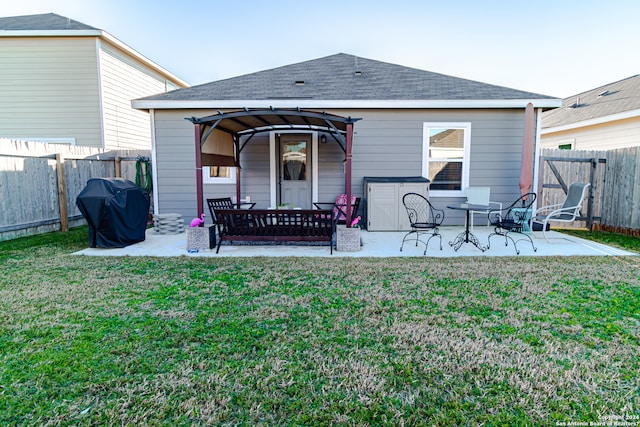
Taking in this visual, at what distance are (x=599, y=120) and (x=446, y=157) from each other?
6.33 metres

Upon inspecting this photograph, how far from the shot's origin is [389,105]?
23.7 ft

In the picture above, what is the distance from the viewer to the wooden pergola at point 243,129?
5.33 meters

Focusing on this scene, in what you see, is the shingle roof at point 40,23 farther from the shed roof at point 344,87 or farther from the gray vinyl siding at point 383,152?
the gray vinyl siding at point 383,152

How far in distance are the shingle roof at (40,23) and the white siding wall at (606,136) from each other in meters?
15.2

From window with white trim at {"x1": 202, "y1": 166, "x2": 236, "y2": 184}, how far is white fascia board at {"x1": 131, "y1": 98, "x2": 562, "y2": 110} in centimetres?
136

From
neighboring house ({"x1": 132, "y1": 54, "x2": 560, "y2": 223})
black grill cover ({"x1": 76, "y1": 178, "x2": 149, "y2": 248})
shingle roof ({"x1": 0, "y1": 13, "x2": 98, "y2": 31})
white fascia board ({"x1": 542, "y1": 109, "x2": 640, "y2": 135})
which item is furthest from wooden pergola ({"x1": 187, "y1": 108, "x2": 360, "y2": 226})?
white fascia board ({"x1": 542, "y1": 109, "x2": 640, "y2": 135})

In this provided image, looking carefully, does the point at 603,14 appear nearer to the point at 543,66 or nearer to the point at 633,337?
the point at 543,66

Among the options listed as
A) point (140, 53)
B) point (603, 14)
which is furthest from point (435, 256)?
point (140, 53)

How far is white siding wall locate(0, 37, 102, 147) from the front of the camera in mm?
9750

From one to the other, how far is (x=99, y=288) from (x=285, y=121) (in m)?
4.26

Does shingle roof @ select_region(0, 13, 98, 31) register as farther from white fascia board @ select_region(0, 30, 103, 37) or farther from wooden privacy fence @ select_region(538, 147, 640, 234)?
wooden privacy fence @ select_region(538, 147, 640, 234)

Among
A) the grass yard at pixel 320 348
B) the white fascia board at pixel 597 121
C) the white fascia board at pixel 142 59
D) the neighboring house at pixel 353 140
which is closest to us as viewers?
the grass yard at pixel 320 348

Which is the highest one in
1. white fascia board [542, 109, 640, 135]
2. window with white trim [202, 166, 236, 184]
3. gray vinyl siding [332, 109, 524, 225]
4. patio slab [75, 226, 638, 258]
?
white fascia board [542, 109, 640, 135]

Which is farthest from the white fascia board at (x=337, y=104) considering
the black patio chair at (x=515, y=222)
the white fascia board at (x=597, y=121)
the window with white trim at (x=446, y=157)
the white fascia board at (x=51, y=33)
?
the white fascia board at (x=51, y=33)
